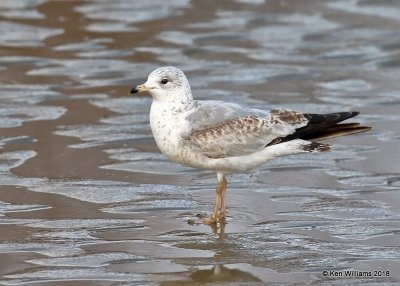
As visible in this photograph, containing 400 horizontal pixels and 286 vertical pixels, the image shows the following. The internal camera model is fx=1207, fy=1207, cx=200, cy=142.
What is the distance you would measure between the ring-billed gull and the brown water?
0.40 metres

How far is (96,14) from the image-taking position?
16703 millimetres

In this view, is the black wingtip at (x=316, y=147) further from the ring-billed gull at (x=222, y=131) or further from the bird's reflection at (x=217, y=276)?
the bird's reflection at (x=217, y=276)

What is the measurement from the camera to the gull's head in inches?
346

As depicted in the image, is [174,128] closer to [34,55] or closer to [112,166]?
[112,166]

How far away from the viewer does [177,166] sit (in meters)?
10.1

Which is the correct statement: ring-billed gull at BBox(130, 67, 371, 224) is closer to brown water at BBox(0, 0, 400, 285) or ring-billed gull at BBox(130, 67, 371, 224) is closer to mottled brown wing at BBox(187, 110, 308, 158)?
mottled brown wing at BBox(187, 110, 308, 158)

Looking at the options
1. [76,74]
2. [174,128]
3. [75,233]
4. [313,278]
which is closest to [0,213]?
[75,233]

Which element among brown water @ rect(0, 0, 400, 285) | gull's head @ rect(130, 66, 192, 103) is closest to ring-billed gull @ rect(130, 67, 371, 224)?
gull's head @ rect(130, 66, 192, 103)

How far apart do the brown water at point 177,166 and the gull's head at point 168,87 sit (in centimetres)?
80

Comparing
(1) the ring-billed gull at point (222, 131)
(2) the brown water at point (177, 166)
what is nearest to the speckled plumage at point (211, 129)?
(1) the ring-billed gull at point (222, 131)

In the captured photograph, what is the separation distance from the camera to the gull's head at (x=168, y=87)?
879 centimetres

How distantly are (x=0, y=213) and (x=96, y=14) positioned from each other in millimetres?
8461

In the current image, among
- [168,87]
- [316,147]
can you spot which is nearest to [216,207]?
[316,147]

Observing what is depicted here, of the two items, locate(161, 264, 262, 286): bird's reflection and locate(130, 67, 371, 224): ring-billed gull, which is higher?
locate(130, 67, 371, 224): ring-billed gull
